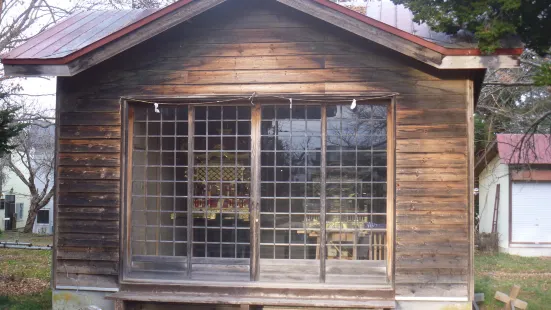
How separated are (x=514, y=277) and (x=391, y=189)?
815 cm

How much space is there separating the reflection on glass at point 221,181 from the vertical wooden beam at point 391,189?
6.06 ft

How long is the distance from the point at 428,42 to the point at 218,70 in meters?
2.74

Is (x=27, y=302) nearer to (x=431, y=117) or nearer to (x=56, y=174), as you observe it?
(x=56, y=174)

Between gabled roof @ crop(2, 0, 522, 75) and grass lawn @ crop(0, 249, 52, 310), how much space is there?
145 inches

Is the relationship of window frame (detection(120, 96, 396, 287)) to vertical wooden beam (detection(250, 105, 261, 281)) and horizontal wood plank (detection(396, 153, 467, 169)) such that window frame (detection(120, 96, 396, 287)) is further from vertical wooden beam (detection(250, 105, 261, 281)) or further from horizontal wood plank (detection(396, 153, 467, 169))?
horizontal wood plank (detection(396, 153, 467, 169))

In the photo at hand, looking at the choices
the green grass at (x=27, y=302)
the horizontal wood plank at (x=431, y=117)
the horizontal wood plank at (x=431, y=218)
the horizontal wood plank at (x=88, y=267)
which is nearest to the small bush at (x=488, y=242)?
the horizontal wood plank at (x=431, y=218)

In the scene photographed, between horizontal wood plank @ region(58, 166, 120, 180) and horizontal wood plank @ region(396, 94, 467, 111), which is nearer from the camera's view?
horizontal wood plank @ region(396, 94, 467, 111)

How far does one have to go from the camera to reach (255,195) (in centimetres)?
781

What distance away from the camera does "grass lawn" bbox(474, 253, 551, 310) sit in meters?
10.4

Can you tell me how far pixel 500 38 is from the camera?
6.70 metres

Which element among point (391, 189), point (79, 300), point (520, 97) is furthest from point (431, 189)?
point (520, 97)

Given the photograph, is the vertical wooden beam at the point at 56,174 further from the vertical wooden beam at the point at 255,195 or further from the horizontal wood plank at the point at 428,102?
the horizontal wood plank at the point at 428,102

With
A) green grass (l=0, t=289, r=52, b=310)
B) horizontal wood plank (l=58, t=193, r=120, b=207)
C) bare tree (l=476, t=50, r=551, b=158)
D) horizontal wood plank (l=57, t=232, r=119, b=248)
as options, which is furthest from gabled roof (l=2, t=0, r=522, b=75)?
bare tree (l=476, t=50, r=551, b=158)

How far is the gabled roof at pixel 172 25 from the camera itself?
692 cm
